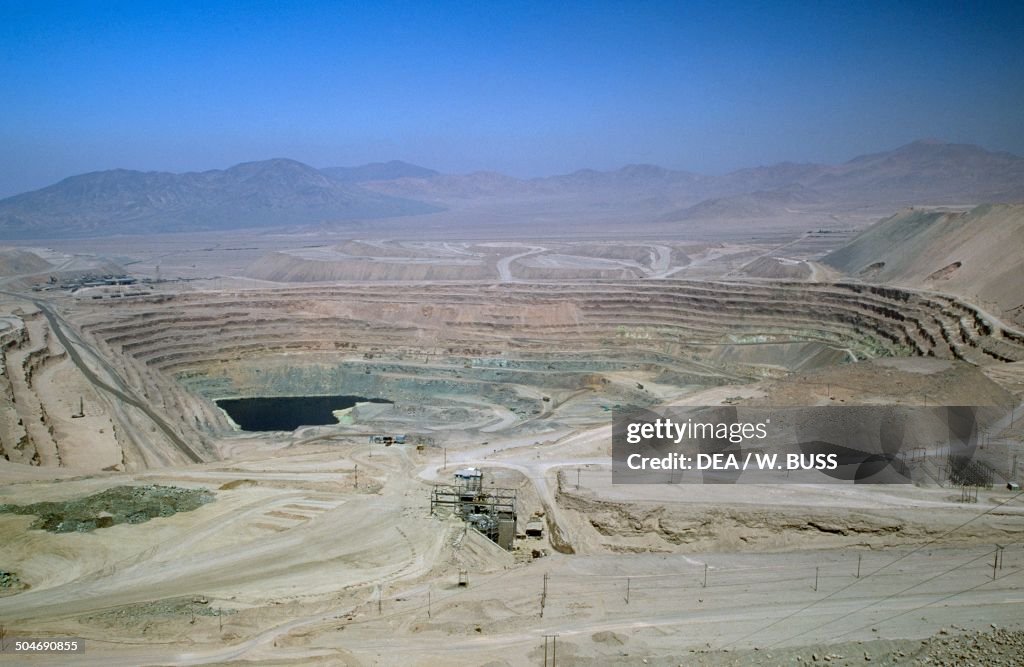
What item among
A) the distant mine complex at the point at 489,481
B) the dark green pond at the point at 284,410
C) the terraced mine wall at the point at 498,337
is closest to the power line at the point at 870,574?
the distant mine complex at the point at 489,481

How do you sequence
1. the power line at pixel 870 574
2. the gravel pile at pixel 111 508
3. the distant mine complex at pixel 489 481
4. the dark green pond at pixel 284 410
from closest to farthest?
1. the power line at pixel 870 574
2. the distant mine complex at pixel 489 481
3. the gravel pile at pixel 111 508
4. the dark green pond at pixel 284 410

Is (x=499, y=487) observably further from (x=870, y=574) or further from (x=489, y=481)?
(x=870, y=574)

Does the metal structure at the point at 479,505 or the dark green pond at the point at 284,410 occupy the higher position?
the metal structure at the point at 479,505

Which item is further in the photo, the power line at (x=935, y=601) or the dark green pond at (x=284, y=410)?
the dark green pond at (x=284, y=410)

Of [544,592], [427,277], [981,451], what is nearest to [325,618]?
[544,592]

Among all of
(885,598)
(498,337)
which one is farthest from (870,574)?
(498,337)

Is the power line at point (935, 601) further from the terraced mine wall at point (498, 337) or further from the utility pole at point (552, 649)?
the terraced mine wall at point (498, 337)

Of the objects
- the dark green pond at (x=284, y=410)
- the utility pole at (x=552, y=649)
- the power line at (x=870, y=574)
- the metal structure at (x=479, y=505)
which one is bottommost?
the dark green pond at (x=284, y=410)

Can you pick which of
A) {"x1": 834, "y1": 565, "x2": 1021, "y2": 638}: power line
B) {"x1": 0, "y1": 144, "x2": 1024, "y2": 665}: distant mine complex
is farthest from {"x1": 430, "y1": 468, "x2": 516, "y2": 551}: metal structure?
{"x1": 834, "y1": 565, "x2": 1021, "y2": 638}: power line

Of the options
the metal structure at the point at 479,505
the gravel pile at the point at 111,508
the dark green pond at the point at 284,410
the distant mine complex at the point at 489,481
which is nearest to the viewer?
the distant mine complex at the point at 489,481
